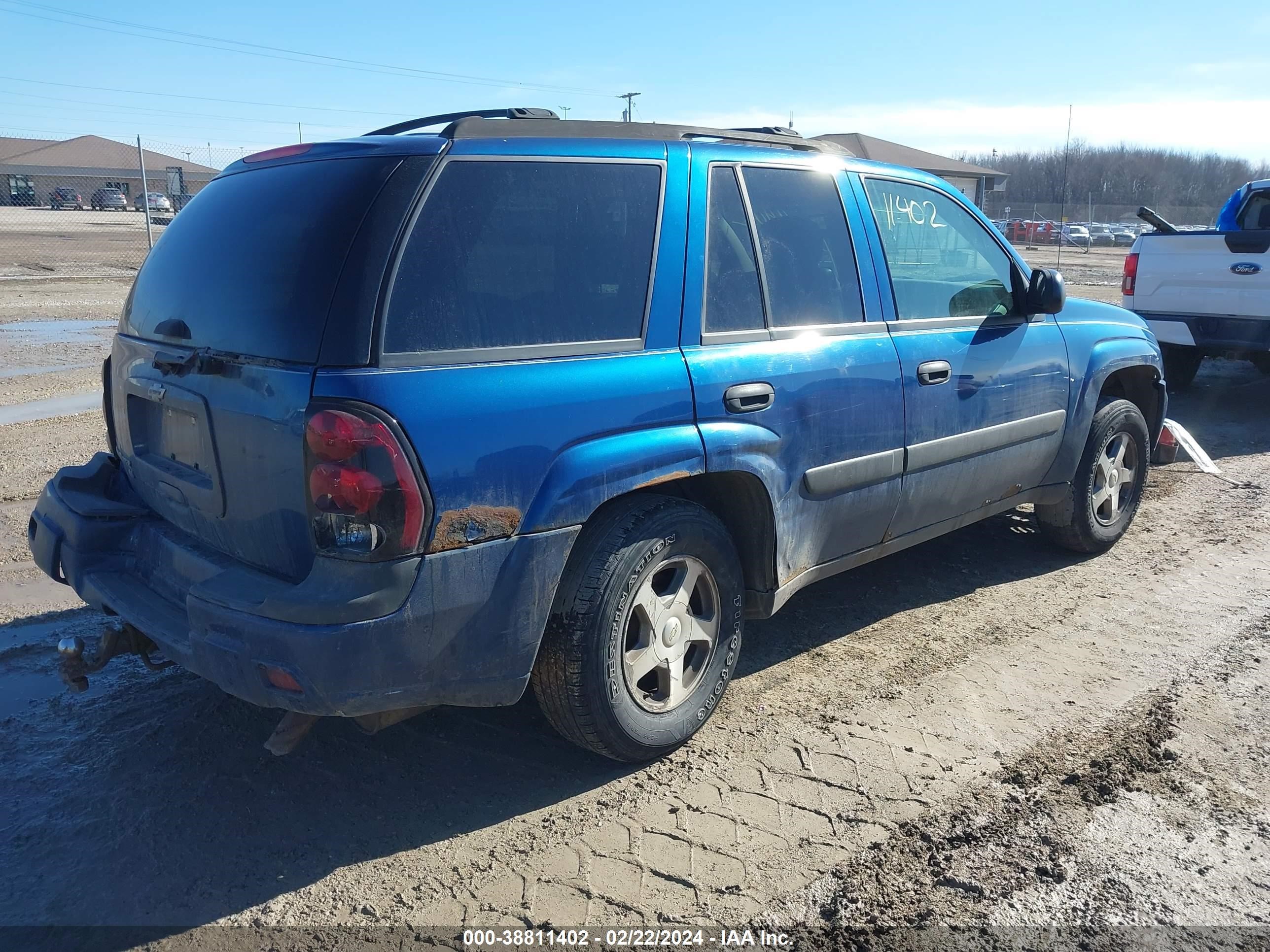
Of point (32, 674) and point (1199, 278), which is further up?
point (1199, 278)

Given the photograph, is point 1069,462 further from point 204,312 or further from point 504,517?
point 204,312

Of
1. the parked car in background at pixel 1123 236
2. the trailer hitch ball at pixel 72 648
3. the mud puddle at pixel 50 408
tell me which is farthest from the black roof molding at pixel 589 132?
the parked car in background at pixel 1123 236

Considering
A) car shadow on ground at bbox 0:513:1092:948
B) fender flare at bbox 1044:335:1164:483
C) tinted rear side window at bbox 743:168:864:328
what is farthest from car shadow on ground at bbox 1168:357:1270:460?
car shadow on ground at bbox 0:513:1092:948

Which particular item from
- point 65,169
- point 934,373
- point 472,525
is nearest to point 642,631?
point 472,525

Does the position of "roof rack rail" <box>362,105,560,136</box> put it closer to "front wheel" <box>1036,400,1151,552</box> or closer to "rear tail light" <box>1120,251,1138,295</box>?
"front wheel" <box>1036,400,1151,552</box>

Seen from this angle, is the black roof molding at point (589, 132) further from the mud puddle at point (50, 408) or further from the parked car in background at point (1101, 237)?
the parked car in background at point (1101, 237)

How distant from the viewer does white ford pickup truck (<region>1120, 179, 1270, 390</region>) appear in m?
8.63

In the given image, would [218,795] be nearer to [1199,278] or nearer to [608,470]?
[608,470]

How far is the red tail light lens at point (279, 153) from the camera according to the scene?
3.15 m

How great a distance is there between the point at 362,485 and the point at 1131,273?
30.2ft

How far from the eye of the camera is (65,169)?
5769 centimetres

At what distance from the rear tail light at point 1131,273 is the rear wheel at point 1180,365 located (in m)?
0.73

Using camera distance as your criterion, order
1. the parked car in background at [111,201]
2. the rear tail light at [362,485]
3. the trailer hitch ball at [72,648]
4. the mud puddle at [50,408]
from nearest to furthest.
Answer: the rear tail light at [362,485] → the trailer hitch ball at [72,648] → the mud puddle at [50,408] → the parked car in background at [111,201]

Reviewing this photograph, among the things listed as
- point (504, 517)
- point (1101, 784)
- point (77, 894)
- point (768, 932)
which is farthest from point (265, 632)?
point (1101, 784)
